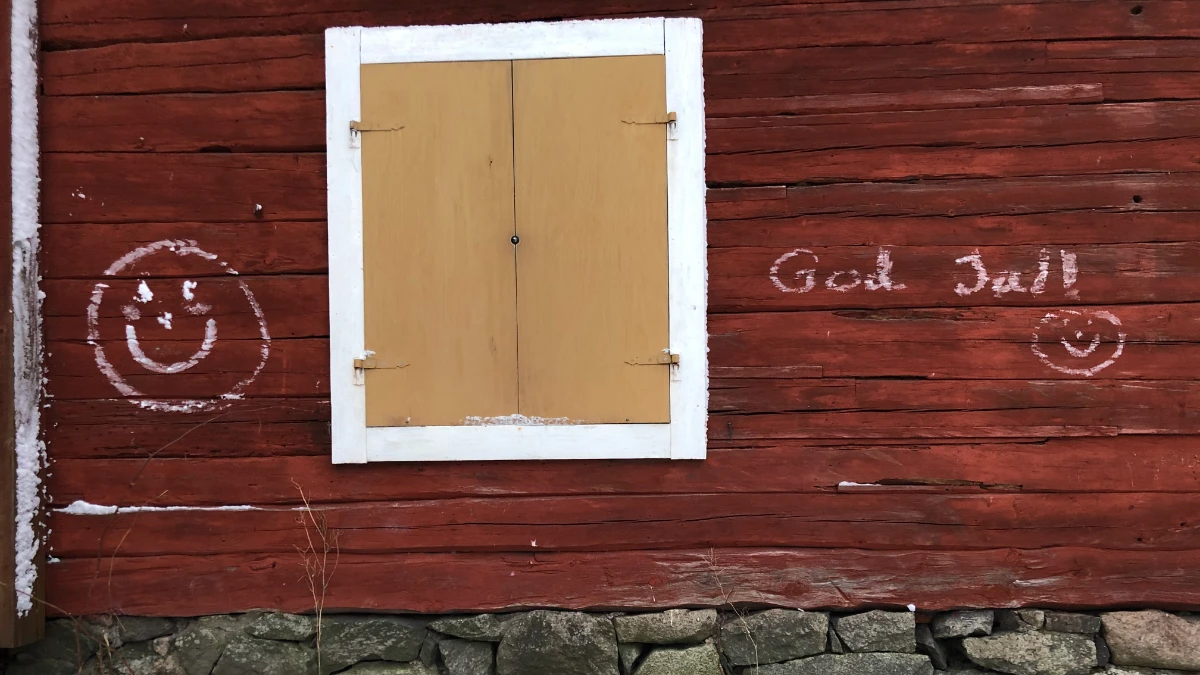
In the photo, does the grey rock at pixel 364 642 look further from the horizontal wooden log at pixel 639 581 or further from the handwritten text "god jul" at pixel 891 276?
the handwritten text "god jul" at pixel 891 276

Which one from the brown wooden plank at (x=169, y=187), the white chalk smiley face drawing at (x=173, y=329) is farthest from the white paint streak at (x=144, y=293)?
the brown wooden plank at (x=169, y=187)

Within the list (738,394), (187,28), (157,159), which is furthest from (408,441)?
(187,28)

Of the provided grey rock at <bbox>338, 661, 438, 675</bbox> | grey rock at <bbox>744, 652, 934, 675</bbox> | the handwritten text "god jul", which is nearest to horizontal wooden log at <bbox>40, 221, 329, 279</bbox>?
grey rock at <bbox>338, 661, 438, 675</bbox>

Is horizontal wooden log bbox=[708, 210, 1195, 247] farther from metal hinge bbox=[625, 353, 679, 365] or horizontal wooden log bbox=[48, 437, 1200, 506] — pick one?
horizontal wooden log bbox=[48, 437, 1200, 506]

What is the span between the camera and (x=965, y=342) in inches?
97.6

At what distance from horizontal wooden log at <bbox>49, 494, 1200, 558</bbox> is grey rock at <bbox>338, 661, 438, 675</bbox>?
43 cm

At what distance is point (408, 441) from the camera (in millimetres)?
2480

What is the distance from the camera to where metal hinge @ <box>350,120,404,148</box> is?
247 centimetres

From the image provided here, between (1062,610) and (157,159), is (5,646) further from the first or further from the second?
(1062,610)

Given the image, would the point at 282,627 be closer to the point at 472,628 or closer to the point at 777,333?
the point at 472,628

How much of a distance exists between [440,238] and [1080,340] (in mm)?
2415

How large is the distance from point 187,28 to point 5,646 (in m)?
2.37

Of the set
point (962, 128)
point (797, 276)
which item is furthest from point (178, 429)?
point (962, 128)

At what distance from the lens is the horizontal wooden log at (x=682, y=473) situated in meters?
2.47
